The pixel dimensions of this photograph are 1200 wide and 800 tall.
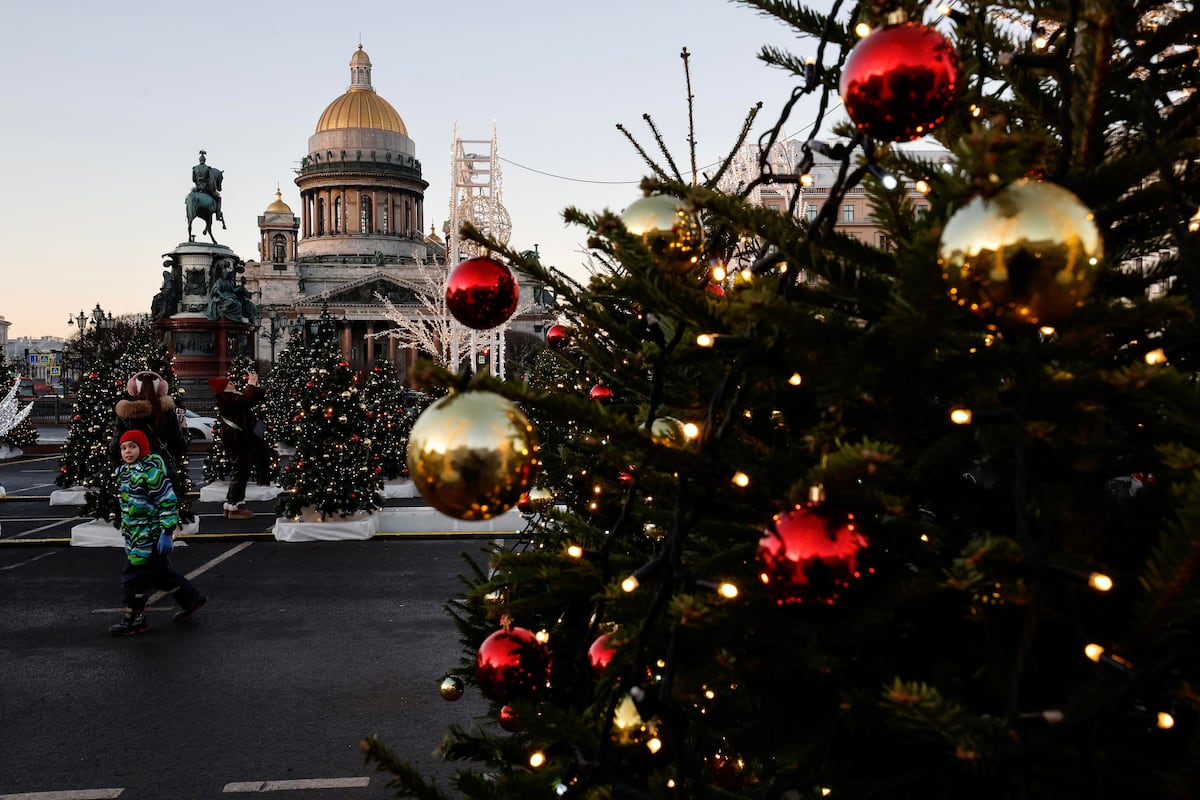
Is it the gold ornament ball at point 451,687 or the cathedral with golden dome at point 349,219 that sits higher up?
the cathedral with golden dome at point 349,219

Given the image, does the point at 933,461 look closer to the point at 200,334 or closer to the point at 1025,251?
the point at 1025,251

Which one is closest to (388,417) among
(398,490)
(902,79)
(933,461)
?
(398,490)

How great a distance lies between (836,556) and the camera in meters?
1.19

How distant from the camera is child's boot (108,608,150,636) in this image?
815 centimetres

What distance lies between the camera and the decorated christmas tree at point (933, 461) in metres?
1.08

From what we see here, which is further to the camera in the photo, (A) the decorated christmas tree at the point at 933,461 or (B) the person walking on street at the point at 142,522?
(B) the person walking on street at the point at 142,522

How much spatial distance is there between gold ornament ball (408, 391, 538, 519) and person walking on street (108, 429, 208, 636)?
7.34 metres

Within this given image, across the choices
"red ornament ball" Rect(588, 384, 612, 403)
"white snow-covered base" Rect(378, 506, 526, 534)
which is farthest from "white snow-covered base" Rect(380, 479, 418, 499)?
"red ornament ball" Rect(588, 384, 612, 403)

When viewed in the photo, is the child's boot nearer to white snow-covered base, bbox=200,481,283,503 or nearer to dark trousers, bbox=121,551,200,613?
dark trousers, bbox=121,551,200,613

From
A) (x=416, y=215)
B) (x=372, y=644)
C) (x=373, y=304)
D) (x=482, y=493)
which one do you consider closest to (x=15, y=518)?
(x=372, y=644)

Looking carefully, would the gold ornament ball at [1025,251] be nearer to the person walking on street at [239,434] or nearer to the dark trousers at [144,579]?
the dark trousers at [144,579]

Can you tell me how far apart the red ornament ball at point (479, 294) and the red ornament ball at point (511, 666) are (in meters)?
0.68

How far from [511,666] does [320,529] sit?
39.1 ft

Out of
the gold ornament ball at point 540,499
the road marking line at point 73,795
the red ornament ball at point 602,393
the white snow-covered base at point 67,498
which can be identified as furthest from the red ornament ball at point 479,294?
the white snow-covered base at point 67,498
